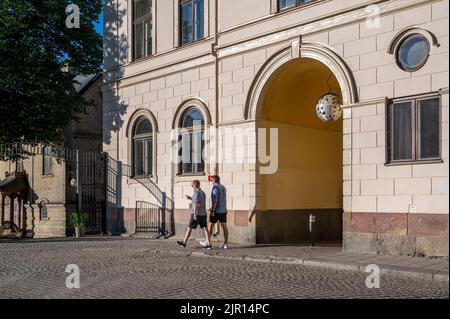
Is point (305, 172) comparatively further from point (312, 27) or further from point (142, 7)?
point (142, 7)

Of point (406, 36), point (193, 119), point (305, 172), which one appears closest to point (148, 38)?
point (193, 119)

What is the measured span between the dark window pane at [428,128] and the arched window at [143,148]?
31.0 ft

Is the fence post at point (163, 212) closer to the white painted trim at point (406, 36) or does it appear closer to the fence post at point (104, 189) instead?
the fence post at point (104, 189)

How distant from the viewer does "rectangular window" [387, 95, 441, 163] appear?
11273mm

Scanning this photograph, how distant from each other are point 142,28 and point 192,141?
16.1ft

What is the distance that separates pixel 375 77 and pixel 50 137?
1344 cm

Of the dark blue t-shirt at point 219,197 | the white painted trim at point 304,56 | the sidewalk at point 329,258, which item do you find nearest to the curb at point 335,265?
the sidewalk at point 329,258

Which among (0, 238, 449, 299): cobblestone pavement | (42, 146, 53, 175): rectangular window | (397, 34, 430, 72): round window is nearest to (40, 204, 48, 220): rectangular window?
(42, 146, 53, 175): rectangular window

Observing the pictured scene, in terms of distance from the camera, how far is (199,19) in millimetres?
16969

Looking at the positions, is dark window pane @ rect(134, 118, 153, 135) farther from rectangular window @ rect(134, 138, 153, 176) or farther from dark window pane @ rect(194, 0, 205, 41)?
dark window pane @ rect(194, 0, 205, 41)

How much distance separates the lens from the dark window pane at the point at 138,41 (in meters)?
19.2

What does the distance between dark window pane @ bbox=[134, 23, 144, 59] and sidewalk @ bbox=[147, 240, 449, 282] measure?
7360 millimetres
